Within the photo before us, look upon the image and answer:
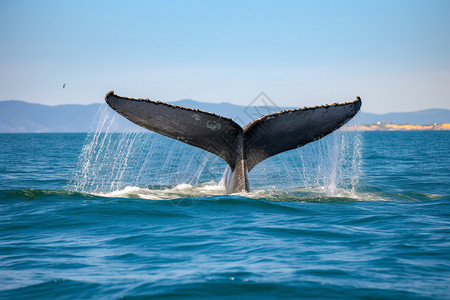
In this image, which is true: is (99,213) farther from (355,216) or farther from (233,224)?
(355,216)

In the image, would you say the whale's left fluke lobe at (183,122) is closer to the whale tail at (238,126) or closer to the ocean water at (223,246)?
the whale tail at (238,126)

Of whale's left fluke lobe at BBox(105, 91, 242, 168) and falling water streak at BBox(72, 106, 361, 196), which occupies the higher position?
whale's left fluke lobe at BBox(105, 91, 242, 168)

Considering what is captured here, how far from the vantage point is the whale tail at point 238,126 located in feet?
21.9

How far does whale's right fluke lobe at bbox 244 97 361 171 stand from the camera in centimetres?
720

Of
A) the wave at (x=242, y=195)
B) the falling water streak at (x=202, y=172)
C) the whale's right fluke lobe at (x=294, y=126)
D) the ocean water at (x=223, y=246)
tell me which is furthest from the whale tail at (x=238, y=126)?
the wave at (x=242, y=195)

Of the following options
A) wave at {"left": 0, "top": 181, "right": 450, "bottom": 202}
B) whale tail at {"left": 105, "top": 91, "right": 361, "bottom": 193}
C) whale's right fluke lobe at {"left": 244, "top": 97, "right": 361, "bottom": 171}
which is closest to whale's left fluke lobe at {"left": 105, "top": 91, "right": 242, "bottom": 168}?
whale tail at {"left": 105, "top": 91, "right": 361, "bottom": 193}

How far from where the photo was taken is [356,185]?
40.3 ft

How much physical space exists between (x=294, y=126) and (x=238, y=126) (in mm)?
832

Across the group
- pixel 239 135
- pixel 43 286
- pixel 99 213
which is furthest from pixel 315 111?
pixel 43 286

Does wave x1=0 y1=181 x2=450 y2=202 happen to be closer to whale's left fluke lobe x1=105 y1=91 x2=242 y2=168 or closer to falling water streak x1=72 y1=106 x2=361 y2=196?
falling water streak x1=72 y1=106 x2=361 y2=196

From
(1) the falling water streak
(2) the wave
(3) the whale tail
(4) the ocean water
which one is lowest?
(4) the ocean water

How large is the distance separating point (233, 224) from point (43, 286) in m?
3.10

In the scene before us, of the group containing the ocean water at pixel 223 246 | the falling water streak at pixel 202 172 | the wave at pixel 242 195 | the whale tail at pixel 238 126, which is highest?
the whale tail at pixel 238 126

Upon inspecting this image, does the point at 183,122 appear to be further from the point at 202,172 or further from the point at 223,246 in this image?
the point at 202,172
